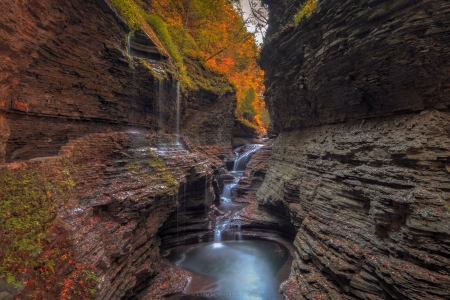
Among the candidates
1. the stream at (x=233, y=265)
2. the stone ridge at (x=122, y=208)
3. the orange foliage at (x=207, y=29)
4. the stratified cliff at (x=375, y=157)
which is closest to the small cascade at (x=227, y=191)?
Answer: the stream at (x=233, y=265)

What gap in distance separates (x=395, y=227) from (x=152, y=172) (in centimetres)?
969

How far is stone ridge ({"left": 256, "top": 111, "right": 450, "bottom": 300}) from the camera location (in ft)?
17.8

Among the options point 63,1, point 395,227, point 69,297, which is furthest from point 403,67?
point 63,1

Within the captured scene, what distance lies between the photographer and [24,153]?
30.2 feet

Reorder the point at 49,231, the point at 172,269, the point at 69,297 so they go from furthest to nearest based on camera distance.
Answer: the point at 172,269, the point at 49,231, the point at 69,297

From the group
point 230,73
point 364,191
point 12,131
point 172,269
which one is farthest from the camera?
point 230,73

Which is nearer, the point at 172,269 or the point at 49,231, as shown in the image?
the point at 49,231

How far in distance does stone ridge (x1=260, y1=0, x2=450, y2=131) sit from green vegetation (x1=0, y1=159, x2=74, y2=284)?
39.7 feet

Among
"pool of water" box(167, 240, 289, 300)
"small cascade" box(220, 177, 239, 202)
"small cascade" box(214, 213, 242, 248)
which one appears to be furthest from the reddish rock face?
"small cascade" box(220, 177, 239, 202)

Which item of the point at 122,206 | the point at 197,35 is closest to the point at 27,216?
the point at 122,206

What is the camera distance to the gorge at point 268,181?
18.8ft

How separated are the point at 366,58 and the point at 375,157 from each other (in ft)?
13.1

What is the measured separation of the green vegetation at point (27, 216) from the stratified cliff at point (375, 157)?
7.97 meters

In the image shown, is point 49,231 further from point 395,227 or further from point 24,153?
point 395,227
